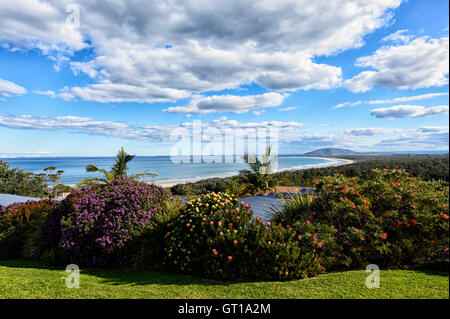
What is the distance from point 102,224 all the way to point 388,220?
5.60 meters

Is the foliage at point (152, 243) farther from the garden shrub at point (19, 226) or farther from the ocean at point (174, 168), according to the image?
the ocean at point (174, 168)

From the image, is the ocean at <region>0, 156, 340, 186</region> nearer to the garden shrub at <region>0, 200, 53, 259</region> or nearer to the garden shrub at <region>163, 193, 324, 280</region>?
the garden shrub at <region>0, 200, 53, 259</region>

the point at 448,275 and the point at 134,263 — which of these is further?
the point at 134,263

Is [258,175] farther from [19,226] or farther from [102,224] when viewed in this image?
[19,226]

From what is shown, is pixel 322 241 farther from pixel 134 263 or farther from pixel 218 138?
pixel 218 138

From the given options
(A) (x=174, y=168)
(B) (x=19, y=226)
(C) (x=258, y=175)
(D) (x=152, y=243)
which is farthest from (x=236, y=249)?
(A) (x=174, y=168)

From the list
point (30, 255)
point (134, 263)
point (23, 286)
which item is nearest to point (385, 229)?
point (134, 263)

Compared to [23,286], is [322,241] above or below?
above

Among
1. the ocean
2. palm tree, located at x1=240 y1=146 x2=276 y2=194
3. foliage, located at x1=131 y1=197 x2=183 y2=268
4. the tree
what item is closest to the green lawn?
foliage, located at x1=131 y1=197 x2=183 y2=268

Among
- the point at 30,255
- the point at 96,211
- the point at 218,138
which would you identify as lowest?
the point at 30,255

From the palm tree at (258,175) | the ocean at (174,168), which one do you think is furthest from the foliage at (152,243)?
the ocean at (174,168)

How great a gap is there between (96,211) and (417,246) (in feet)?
20.2

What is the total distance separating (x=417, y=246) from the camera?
4305 mm

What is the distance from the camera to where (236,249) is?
4.43m
